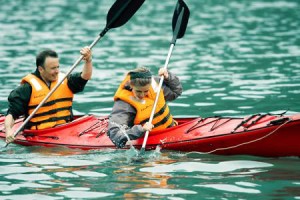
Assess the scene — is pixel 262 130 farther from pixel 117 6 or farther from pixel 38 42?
pixel 38 42

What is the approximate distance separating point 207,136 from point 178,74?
22.0 feet

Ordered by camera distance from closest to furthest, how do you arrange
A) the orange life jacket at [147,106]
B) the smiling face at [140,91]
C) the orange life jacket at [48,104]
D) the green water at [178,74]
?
the green water at [178,74]
the smiling face at [140,91]
the orange life jacket at [147,106]
the orange life jacket at [48,104]

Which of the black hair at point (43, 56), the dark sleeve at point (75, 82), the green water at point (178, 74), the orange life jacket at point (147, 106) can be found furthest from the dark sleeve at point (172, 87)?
the black hair at point (43, 56)

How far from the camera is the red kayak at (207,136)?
798cm

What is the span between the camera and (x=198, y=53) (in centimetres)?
1795

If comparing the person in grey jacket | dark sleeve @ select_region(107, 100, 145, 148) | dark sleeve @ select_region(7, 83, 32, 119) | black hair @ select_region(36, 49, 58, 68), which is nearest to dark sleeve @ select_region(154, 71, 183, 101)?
the person in grey jacket

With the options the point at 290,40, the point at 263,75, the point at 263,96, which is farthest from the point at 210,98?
the point at 290,40

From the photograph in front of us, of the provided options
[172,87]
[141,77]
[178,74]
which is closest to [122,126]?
[141,77]

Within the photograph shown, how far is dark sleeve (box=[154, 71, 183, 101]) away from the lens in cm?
923

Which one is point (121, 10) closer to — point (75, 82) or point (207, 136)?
point (75, 82)

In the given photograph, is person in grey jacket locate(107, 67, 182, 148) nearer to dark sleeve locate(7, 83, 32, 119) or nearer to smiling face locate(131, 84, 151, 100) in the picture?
smiling face locate(131, 84, 151, 100)

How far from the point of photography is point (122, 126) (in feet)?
27.8

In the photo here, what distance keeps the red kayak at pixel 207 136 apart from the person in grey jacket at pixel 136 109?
0.19m

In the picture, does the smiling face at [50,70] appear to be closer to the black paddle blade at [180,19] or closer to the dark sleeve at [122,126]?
the dark sleeve at [122,126]
